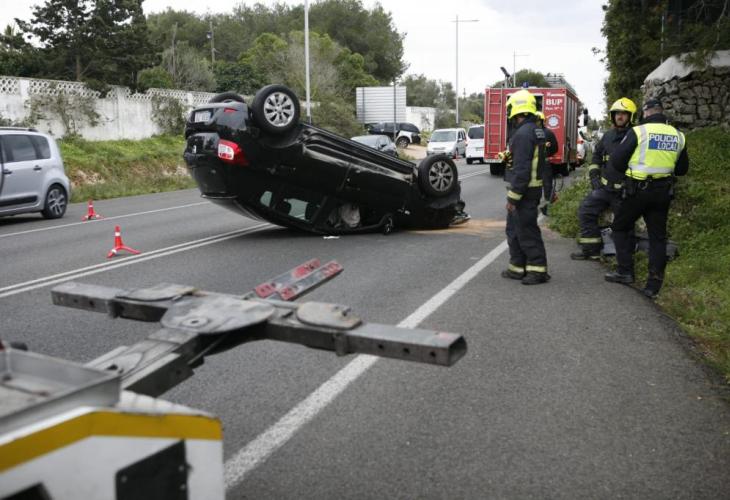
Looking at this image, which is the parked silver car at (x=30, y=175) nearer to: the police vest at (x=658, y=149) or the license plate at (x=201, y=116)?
the license plate at (x=201, y=116)

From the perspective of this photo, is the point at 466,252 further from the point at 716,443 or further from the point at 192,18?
the point at 192,18

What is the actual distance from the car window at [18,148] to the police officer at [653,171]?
33.9 feet

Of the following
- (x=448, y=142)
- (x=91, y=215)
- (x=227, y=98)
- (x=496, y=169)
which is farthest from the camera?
(x=448, y=142)

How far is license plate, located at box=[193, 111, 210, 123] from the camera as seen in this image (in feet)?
A: 32.1

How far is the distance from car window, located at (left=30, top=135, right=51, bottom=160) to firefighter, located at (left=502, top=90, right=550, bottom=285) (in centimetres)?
950

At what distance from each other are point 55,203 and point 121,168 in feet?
37.9

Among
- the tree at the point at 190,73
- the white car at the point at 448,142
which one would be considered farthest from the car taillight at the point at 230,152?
the tree at the point at 190,73

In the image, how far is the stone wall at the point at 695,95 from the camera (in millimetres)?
16734

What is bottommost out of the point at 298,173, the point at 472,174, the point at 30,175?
the point at 472,174

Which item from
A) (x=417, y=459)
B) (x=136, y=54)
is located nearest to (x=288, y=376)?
(x=417, y=459)

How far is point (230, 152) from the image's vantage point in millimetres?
9516

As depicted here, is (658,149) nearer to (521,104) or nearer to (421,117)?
(521,104)

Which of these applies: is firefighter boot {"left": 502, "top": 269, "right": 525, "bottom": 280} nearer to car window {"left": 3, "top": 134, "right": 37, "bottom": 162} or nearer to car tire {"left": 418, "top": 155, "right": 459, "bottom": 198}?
car tire {"left": 418, "top": 155, "right": 459, "bottom": 198}

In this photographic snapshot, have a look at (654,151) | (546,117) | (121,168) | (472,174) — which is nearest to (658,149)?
(654,151)
